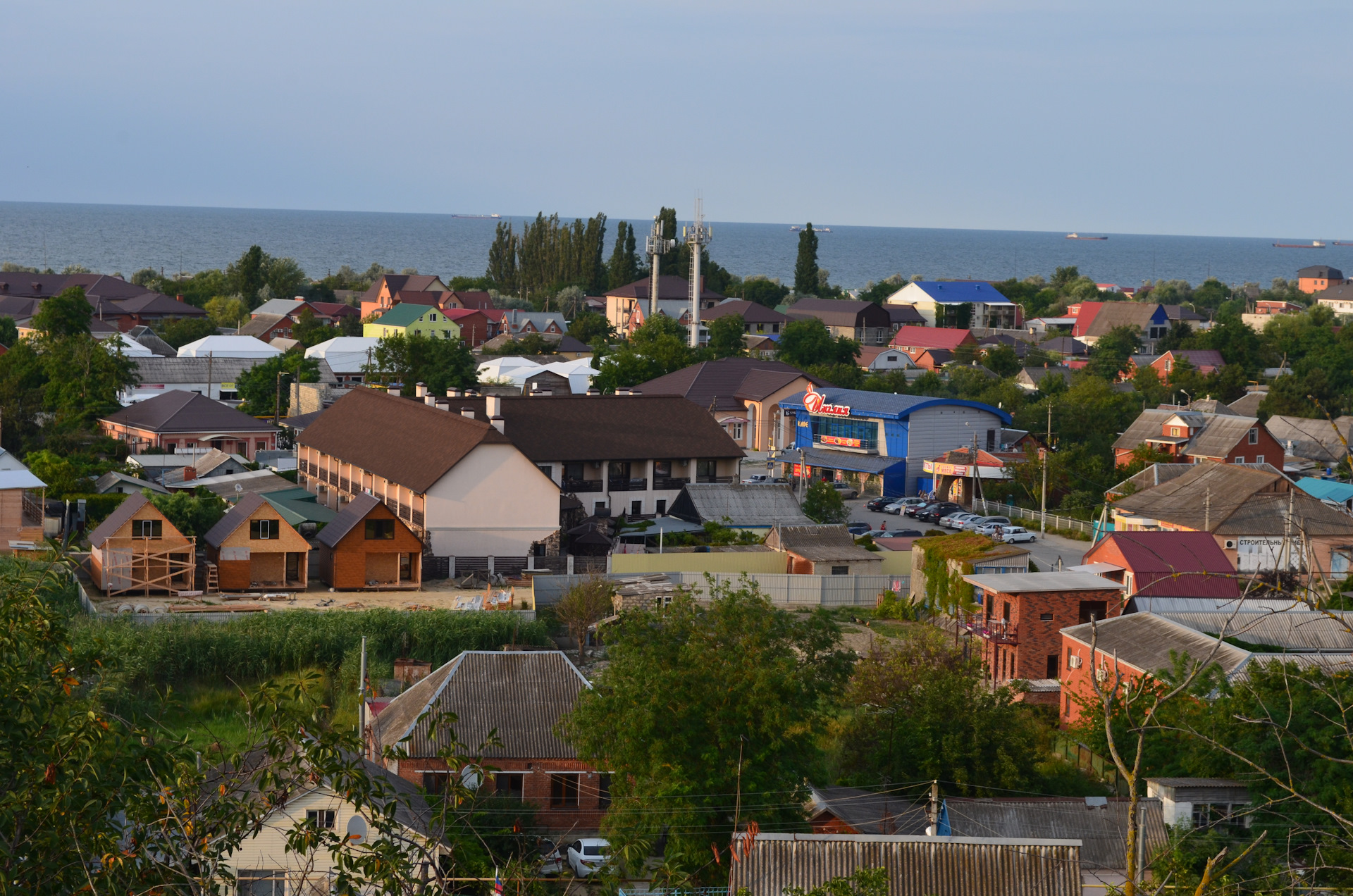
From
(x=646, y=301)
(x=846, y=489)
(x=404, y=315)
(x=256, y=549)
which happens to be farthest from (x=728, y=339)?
(x=256, y=549)

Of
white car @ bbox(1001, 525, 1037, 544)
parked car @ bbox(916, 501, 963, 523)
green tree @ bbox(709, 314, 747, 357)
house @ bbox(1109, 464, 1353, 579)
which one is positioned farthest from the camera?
green tree @ bbox(709, 314, 747, 357)

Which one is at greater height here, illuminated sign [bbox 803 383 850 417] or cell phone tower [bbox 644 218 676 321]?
cell phone tower [bbox 644 218 676 321]

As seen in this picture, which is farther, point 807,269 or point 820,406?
Answer: point 807,269

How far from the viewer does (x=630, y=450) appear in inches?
1540

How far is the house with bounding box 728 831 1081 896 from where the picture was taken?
1374cm

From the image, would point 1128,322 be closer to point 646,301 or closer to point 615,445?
point 646,301

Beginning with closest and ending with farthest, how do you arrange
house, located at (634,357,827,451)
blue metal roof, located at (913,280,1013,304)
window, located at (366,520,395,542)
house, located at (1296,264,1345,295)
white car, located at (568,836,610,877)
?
white car, located at (568,836,610,877), window, located at (366,520,395,542), house, located at (634,357,827,451), blue metal roof, located at (913,280,1013,304), house, located at (1296,264,1345,295)

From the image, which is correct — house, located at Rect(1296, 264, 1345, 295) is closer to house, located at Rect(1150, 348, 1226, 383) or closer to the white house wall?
house, located at Rect(1150, 348, 1226, 383)

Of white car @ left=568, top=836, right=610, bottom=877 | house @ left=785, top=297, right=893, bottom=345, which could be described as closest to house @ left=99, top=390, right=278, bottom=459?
white car @ left=568, top=836, right=610, bottom=877

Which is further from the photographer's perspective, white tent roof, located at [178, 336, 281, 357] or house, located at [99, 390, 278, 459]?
white tent roof, located at [178, 336, 281, 357]

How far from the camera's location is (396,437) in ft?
124

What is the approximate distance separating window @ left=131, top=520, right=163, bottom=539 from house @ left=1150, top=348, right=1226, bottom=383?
5092 cm

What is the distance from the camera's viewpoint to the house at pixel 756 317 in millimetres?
86875

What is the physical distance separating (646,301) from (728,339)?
26836mm
